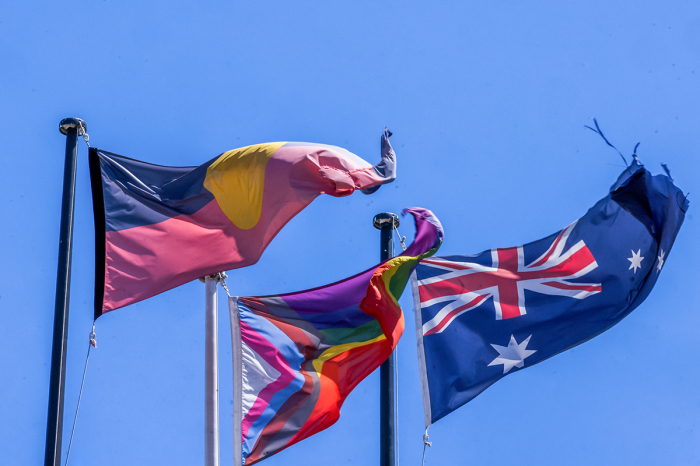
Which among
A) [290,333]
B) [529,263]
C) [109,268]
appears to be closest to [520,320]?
[529,263]

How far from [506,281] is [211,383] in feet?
14.8

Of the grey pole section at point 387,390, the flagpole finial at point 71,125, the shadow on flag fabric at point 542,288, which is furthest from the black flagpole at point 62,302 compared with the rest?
the shadow on flag fabric at point 542,288

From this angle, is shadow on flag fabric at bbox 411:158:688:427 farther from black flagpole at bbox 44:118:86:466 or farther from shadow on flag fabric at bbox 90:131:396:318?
black flagpole at bbox 44:118:86:466

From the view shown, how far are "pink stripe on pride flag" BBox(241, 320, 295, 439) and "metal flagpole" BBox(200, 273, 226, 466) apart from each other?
67cm

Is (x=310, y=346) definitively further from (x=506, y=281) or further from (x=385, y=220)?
(x=506, y=281)

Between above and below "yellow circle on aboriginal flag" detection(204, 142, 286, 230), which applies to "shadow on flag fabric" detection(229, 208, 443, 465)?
below

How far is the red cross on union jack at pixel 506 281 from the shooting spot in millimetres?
14047

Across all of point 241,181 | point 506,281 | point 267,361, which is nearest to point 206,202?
point 241,181

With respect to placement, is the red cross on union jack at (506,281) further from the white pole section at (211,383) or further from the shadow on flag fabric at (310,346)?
the white pole section at (211,383)

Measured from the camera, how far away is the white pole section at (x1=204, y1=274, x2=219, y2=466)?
38.5ft

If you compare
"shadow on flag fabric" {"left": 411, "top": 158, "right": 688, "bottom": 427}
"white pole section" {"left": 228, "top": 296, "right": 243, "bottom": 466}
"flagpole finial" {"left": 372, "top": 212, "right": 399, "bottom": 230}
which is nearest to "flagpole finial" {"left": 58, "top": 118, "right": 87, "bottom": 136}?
"white pole section" {"left": 228, "top": 296, "right": 243, "bottom": 466}

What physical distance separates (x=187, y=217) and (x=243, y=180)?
882 millimetres

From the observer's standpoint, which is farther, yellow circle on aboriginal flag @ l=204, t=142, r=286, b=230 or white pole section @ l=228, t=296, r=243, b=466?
yellow circle on aboriginal flag @ l=204, t=142, r=286, b=230

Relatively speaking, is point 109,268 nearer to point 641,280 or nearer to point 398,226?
point 398,226
